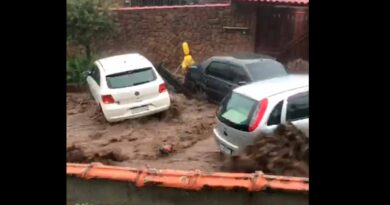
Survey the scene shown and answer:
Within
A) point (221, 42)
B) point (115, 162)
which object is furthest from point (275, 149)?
point (221, 42)

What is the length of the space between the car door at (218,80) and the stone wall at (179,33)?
11.5ft

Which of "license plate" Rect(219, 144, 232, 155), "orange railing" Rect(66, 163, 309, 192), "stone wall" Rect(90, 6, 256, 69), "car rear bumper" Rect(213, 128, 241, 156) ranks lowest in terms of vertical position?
"license plate" Rect(219, 144, 232, 155)

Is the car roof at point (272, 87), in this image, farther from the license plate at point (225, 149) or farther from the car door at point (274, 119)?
the license plate at point (225, 149)

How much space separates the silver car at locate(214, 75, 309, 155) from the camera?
22.3 feet

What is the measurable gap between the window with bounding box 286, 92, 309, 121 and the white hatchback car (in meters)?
3.95

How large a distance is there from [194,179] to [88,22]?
34.4 feet

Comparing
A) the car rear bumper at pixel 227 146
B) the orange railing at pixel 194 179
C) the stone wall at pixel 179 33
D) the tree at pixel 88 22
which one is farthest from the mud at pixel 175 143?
the stone wall at pixel 179 33

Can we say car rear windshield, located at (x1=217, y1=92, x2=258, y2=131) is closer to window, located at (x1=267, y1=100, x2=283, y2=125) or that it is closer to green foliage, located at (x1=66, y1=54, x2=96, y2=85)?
window, located at (x1=267, y1=100, x2=283, y2=125)

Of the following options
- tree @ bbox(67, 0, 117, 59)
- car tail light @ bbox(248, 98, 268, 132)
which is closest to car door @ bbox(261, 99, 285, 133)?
car tail light @ bbox(248, 98, 268, 132)

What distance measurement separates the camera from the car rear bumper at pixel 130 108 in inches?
399

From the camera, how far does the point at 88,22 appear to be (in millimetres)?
14164
